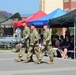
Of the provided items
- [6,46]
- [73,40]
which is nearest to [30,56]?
[73,40]

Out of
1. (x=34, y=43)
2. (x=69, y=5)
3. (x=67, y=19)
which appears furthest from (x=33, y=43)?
(x=69, y=5)

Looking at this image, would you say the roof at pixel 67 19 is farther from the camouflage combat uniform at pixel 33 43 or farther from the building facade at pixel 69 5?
the building facade at pixel 69 5

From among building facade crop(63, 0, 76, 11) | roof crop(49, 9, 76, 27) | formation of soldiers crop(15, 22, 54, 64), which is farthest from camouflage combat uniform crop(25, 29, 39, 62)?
building facade crop(63, 0, 76, 11)

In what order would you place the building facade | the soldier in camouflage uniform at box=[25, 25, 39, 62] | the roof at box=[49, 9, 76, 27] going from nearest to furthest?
1. the soldier in camouflage uniform at box=[25, 25, 39, 62]
2. the roof at box=[49, 9, 76, 27]
3. the building facade

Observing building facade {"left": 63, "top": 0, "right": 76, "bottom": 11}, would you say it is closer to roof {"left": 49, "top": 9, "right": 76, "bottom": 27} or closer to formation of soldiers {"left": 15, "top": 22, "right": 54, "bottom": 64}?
roof {"left": 49, "top": 9, "right": 76, "bottom": 27}

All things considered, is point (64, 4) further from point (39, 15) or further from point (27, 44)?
point (27, 44)

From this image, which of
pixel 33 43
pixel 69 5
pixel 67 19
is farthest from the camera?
pixel 69 5

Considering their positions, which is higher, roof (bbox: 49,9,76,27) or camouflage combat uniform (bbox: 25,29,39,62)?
roof (bbox: 49,9,76,27)

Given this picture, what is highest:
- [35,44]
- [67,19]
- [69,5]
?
[69,5]

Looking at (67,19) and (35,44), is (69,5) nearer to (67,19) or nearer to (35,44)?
(67,19)

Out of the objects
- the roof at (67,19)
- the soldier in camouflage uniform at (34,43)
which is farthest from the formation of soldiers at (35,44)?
the roof at (67,19)

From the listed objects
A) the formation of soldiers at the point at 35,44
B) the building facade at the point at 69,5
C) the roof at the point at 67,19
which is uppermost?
the building facade at the point at 69,5

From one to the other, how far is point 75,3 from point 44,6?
283 inches

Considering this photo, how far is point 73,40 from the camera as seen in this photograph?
70.1 feet
